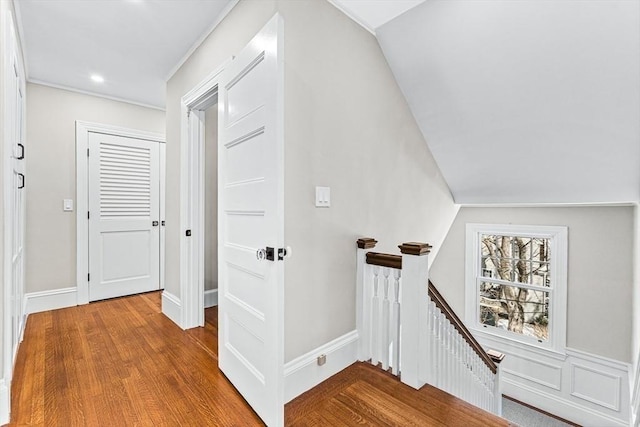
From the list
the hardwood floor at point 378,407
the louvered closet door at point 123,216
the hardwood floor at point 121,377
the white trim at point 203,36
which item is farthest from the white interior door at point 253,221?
the louvered closet door at point 123,216

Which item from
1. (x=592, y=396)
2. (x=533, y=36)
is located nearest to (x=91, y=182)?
(x=533, y=36)

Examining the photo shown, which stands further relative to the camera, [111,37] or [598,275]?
[598,275]

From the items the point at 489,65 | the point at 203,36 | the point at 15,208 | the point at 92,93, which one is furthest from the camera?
the point at 92,93

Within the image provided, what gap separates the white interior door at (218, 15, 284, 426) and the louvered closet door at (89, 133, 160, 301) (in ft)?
7.82

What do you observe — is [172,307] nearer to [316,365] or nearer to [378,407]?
[316,365]

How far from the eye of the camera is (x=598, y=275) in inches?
142

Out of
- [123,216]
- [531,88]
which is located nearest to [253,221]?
[531,88]

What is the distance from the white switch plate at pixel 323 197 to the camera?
195cm

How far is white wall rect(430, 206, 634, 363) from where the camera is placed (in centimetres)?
342

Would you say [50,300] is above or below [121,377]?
above

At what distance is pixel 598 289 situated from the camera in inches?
142

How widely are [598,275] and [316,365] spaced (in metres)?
3.72

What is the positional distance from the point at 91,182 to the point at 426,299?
3700 millimetres

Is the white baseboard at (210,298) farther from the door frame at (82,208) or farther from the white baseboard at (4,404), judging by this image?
the white baseboard at (4,404)
